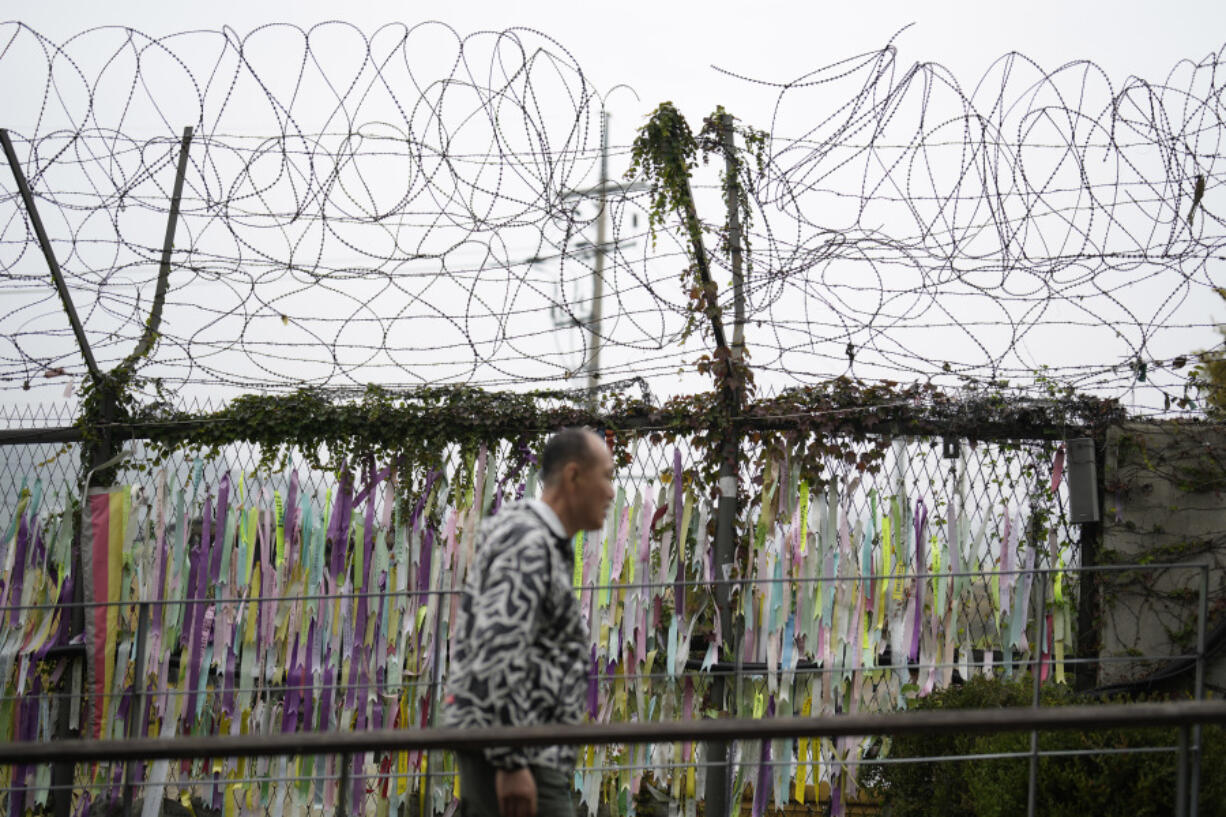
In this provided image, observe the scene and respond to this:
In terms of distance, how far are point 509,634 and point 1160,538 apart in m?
4.06

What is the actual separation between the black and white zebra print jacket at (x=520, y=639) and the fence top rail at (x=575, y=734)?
18 cm

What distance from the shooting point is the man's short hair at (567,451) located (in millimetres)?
2453

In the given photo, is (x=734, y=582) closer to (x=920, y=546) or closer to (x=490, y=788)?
(x=920, y=546)

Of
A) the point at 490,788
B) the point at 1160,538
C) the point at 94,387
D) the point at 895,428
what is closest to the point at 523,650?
the point at 490,788

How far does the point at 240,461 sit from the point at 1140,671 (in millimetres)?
4215

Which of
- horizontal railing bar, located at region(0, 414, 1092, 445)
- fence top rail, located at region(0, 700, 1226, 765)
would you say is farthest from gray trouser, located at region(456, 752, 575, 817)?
horizontal railing bar, located at region(0, 414, 1092, 445)

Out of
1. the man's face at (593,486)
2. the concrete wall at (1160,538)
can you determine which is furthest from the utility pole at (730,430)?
the man's face at (593,486)

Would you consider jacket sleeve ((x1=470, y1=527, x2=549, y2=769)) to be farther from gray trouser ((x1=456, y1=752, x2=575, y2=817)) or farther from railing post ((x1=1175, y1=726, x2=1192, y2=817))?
railing post ((x1=1175, y1=726, x2=1192, y2=817))

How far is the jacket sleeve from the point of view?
2.22m

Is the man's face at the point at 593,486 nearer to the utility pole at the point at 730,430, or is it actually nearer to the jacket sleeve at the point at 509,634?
the jacket sleeve at the point at 509,634

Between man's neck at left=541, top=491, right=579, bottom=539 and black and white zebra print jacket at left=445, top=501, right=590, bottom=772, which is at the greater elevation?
man's neck at left=541, top=491, right=579, bottom=539

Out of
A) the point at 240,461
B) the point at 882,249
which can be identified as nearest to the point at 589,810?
the point at 240,461

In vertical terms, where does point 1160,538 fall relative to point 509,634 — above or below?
above

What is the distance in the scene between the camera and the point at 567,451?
96.8 inches
